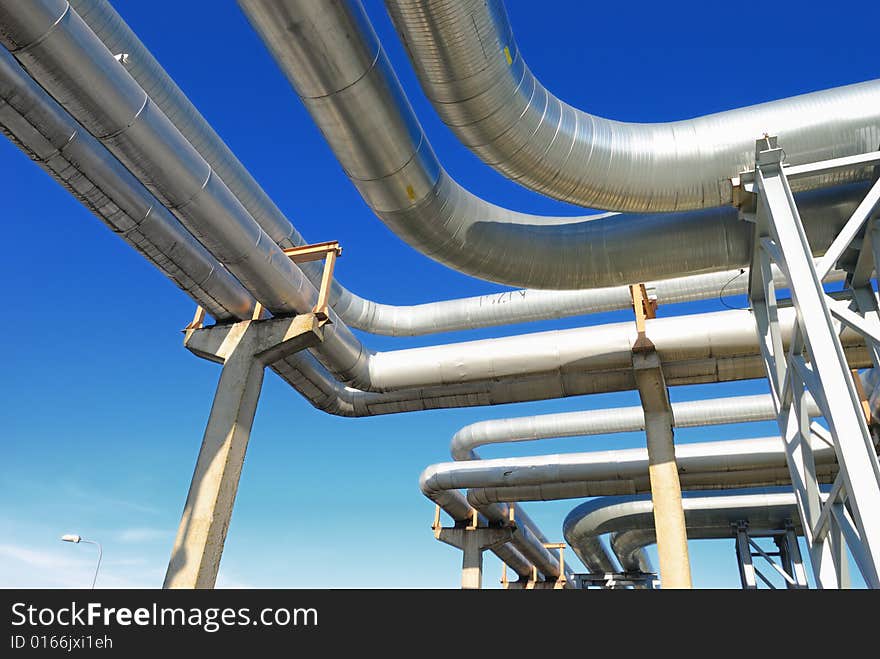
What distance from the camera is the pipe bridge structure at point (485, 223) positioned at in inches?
231

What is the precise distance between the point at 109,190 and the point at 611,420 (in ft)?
45.2

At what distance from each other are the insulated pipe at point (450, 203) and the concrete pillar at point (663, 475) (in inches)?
107

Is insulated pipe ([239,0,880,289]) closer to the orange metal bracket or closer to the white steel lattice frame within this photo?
the white steel lattice frame

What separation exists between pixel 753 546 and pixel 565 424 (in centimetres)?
779

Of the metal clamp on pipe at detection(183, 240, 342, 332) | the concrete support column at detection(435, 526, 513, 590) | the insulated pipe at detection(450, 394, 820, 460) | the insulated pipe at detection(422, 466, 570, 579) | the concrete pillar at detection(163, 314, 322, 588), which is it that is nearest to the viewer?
the concrete pillar at detection(163, 314, 322, 588)

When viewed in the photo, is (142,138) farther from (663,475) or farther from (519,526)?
(519,526)

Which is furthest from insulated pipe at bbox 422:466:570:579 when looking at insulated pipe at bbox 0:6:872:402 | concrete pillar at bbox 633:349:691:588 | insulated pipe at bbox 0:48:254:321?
insulated pipe at bbox 0:48:254:321

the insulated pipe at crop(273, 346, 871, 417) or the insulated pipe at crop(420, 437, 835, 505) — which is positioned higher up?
the insulated pipe at crop(420, 437, 835, 505)

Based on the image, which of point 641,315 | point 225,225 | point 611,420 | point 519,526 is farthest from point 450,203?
point 519,526

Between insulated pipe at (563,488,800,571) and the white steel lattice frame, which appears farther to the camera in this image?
insulated pipe at (563,488,800,571)

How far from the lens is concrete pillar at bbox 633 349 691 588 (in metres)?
10.0

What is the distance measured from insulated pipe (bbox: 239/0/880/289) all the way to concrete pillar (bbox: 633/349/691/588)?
2.72 metres

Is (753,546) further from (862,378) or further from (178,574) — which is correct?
(178,574)
